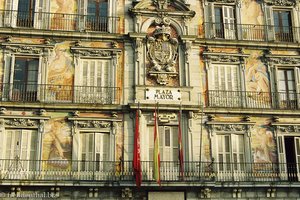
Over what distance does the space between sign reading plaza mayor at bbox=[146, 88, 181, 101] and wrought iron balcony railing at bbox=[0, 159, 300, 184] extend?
9.28ft

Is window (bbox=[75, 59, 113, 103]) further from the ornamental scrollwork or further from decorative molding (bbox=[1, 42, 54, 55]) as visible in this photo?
the ornamental scrollwork

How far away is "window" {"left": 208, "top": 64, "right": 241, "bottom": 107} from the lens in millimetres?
22438

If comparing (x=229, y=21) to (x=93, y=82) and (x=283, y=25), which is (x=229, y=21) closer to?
(x=283, y=25)

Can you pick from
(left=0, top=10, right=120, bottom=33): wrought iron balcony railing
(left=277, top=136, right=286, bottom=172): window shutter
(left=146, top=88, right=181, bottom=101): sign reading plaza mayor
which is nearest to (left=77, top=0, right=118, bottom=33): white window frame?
(left=0, top=10, right=120, bottom=33): wrought iron balcony railing

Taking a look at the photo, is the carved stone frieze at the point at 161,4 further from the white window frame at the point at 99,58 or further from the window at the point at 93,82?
the window at the point at 93,82

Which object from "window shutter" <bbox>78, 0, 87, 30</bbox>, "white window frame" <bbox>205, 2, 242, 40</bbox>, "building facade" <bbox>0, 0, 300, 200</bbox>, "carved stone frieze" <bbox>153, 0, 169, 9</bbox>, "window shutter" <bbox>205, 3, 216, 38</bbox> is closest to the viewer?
"building facade" <bbox>0, 0, 300, 200</bbox>

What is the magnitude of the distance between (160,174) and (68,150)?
3999mm

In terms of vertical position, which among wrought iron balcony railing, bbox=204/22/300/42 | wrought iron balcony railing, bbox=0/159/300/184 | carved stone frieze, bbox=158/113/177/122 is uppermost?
wrought iron balcony railing, bbox=204/22/300/42

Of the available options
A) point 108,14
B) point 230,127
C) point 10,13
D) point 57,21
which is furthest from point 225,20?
point 10,13

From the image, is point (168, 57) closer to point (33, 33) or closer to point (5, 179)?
point (33, 33)

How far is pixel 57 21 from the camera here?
2277 centimetres

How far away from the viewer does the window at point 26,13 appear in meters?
22.5

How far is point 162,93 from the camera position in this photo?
Result: 21.9 m

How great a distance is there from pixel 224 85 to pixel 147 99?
3742 millimetres
